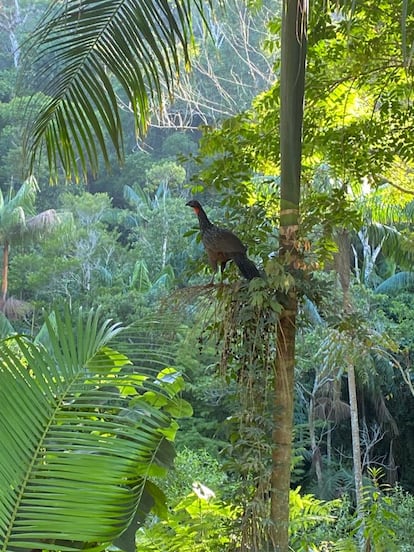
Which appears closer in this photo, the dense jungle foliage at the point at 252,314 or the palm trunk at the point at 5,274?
the dense jungle foliage at the point at 252,314

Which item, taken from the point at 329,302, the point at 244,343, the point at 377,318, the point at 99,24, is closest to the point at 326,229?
the point at 329,302

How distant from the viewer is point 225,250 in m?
2.10

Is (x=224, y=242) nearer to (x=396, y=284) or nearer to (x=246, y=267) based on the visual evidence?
(x=246, y=267)

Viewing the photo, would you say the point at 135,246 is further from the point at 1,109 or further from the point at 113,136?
the point at 113,136

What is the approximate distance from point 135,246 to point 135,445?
11.0 metres

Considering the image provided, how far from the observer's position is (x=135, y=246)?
11914mm

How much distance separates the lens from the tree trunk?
74.6 inches

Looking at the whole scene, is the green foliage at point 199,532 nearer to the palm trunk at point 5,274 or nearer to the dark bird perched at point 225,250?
the dark bird perched at point 225,250

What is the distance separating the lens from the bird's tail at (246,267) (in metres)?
2.05

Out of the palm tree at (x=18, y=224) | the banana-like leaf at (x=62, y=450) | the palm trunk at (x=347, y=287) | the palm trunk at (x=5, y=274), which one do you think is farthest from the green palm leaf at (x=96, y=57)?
the palm trunk at (x=5, y=274)

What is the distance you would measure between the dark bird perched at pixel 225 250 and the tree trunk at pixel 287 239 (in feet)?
0.36

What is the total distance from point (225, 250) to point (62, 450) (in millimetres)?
1187

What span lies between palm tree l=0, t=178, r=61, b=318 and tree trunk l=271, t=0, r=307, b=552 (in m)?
8.88

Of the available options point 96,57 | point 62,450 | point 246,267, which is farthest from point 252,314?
point 62,450
